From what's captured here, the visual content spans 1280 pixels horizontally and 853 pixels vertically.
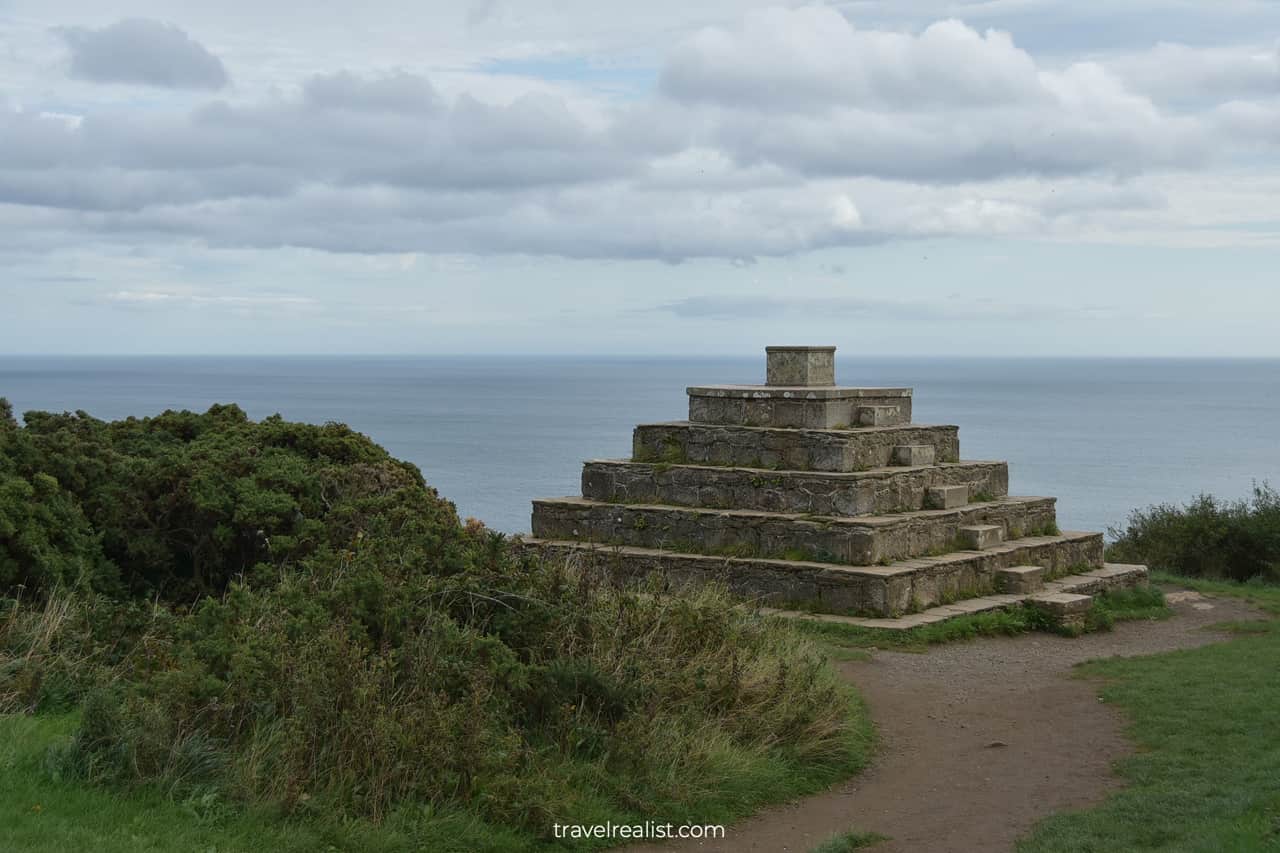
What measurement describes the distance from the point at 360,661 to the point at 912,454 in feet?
33.2

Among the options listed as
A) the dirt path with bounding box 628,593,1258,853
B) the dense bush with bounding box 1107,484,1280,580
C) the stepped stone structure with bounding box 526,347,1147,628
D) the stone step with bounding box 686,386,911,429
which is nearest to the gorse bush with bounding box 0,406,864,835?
the dirt path with bounding box 628,593,1258,853

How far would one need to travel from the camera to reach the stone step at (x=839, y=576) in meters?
14.4

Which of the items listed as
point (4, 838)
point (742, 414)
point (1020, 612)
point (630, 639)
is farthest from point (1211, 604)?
point (4, 838)

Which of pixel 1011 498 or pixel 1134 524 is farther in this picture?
pixel 1134 524

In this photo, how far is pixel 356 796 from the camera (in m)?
7.06

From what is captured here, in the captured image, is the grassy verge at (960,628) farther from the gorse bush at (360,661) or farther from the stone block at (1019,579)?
the gorse bush at (360,661)

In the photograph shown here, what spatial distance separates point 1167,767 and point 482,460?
55304mm

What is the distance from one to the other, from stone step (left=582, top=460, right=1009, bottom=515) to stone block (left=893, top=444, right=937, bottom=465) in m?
0.13

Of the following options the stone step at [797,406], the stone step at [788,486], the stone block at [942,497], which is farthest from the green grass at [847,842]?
the stone block at [942,497]

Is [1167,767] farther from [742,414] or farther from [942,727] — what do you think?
[742,414]

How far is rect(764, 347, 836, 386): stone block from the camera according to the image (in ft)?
55.0

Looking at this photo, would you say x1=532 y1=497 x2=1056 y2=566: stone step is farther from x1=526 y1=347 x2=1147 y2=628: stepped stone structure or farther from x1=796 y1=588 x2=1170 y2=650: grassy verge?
x1=796 y1=588 x2=1170 y2=650: grassy verge

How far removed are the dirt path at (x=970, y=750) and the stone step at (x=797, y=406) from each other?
347 cm

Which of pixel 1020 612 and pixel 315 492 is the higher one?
pixel 315 492
